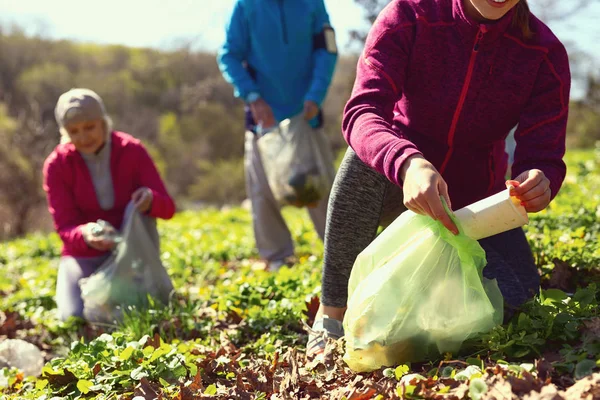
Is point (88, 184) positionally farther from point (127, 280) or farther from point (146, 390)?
point (146, 390)

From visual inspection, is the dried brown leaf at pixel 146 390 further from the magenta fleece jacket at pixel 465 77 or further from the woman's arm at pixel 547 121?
the woman's arm at pixel 547 121

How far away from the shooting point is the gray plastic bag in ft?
11.3

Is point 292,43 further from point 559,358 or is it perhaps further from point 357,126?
point 559,358

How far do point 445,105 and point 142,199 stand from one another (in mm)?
1880

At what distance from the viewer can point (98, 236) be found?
3.55m

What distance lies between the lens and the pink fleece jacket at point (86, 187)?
372cm

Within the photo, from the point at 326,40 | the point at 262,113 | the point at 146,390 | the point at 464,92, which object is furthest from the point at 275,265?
the point at 464,92

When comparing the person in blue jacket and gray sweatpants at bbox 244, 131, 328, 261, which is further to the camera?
gray sweatpants at bbox 244, 131, 328, 261

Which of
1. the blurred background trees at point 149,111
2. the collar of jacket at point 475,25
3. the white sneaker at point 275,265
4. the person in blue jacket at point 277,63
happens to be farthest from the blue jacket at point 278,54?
the blurred background trees at point 149,111

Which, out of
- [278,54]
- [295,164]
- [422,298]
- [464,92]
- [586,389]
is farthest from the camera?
[278,54]

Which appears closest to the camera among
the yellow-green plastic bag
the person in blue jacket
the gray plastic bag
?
the yellow-green plastic bag

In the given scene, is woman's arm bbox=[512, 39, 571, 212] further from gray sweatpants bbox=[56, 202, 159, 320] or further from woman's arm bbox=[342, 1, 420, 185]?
gray sweatpants bbox=[56, 202, 159, 320]

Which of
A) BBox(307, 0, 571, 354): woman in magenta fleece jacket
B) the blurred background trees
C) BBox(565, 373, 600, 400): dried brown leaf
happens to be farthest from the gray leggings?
the blurred background trees

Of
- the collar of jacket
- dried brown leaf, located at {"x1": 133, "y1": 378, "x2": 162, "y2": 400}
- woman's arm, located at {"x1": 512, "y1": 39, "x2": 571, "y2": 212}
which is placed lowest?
dried brown leaf, located at {"x1": 133, "y1": 378, "x2": 162, "y2": 400}
